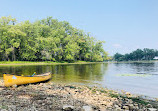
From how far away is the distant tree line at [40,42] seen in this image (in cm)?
6178

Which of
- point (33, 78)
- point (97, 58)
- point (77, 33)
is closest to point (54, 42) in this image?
point (77, 33)

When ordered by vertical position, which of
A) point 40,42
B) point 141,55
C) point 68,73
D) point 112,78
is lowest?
point 112,78

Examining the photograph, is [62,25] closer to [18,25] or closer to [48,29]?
[48,29]

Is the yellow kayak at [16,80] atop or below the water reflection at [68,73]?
atop

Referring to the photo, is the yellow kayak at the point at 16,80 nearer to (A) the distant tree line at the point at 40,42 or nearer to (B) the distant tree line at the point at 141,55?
(A) the distant tree line at the point at 40,42

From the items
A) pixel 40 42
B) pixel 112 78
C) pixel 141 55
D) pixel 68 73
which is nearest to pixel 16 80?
pixel 68 73

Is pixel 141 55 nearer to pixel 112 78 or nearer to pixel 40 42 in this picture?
pixel 40 42

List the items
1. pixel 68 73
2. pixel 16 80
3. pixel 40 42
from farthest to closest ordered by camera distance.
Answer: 1. pixel 40 42
2. pixel 68 73
3. pixel 16 80

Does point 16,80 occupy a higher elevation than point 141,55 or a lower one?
lower

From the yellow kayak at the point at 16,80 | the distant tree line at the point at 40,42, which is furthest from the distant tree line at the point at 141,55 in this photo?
the yellow kayak at the point at 16,80

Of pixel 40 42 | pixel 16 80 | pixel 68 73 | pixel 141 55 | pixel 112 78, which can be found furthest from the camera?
pixel 141 55

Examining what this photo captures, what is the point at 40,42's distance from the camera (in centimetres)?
7219

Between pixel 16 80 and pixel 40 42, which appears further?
pixel 40 42

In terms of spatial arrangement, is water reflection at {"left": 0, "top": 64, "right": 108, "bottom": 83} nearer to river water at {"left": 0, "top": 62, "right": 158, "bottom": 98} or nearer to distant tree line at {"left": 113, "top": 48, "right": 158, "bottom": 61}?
river water at {"left": 0, "top": 62, "right": 158, "bottom": 98}
